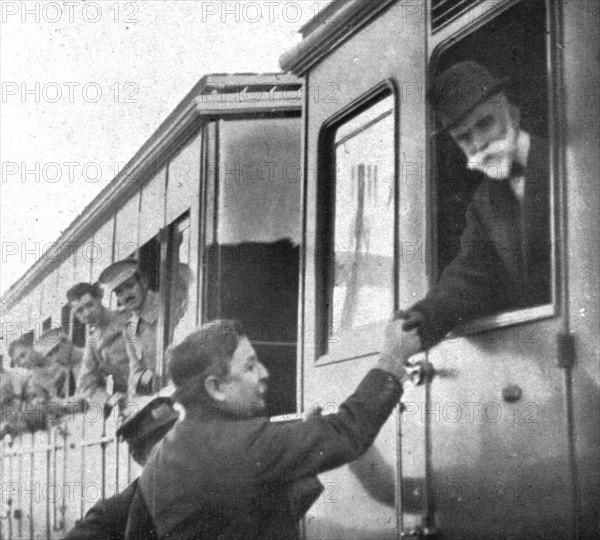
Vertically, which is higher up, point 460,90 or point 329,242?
point 460,90

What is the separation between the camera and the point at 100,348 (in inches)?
193

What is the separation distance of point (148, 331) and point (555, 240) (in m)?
2.36

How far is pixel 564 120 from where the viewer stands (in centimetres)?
236

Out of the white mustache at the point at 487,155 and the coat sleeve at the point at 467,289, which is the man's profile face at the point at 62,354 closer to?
the coat sleeve at the point at 467,289

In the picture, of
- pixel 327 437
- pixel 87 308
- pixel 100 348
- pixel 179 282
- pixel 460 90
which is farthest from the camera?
pixel 87 308

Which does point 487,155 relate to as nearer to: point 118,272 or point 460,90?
point 460,90

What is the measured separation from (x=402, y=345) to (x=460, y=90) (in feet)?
2.25

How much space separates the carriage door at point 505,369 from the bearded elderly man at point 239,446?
16 cm

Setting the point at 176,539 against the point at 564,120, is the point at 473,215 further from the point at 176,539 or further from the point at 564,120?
the point at 176,539

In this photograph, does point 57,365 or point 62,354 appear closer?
point 62,354

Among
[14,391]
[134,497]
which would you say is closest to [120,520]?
[134,497]

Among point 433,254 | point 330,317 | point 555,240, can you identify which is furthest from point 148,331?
point 555,240

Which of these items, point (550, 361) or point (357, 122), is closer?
point (550, 361)

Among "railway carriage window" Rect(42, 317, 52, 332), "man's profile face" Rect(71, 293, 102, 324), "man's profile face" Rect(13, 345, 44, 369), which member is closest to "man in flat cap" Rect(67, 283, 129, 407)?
"man's profile face" Rect(71, 293, 102, 324)
